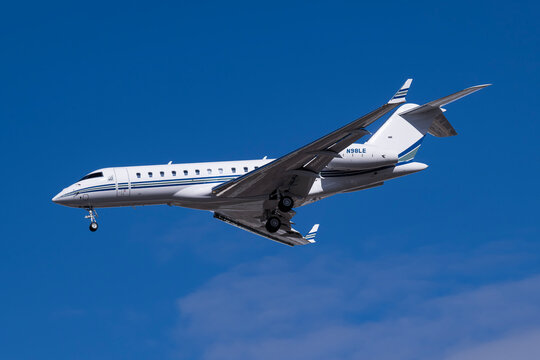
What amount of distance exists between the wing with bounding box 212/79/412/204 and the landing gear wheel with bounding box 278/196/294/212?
0.26 meters

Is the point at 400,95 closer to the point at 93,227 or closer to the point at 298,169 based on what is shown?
the point at 298,169

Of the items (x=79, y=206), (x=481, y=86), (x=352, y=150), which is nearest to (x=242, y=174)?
(x=352, y=150)

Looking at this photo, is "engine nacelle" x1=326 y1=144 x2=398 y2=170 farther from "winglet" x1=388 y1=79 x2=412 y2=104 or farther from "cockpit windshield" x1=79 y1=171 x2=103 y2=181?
"cockpit windshield" x1=79 y1=171 x2=103 y2=181

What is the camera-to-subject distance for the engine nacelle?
94.0ft

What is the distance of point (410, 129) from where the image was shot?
99.6ft

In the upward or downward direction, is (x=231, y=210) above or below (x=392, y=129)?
below

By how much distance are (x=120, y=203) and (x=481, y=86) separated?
12.8 meters

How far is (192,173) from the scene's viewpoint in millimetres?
29078

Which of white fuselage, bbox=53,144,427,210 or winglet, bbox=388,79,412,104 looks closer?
winglet, bbox=388,79,412,104

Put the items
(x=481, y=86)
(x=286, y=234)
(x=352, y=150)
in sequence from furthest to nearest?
1. (x=286, y=234)
2. (x=352, y=150)
3. (x=481, y=86)

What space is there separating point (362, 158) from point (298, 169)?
7.51 feet

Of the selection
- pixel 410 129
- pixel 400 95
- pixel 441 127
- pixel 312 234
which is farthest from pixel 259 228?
pixel 400 95

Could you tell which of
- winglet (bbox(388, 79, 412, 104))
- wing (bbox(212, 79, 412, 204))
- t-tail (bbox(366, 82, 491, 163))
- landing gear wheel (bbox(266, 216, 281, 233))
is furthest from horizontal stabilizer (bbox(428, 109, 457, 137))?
landing gear wheel (bbox(266, 216, 281, 233))

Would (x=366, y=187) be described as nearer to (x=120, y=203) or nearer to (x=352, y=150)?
(x=352, y=150)
